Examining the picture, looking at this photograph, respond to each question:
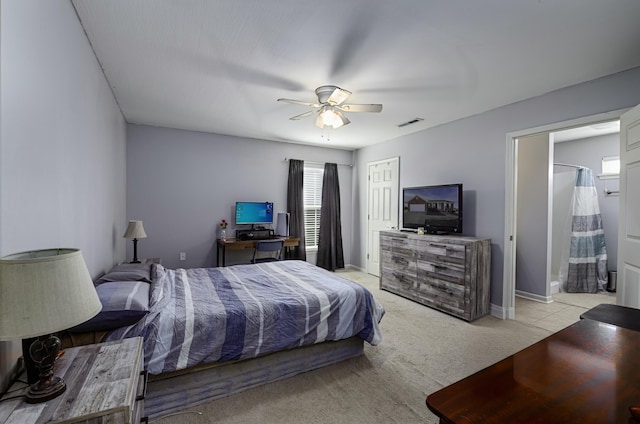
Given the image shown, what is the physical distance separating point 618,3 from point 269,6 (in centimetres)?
206

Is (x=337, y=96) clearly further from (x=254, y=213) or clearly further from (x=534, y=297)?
(x=534, y=297)

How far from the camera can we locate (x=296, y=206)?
212 inches

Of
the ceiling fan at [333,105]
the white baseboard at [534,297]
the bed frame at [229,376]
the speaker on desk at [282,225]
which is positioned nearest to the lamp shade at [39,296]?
the bed frame at [229,376]

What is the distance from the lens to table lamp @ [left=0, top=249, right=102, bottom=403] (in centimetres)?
79

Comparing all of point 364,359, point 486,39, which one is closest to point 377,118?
point 486,39

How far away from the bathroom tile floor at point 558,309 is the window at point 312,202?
3401 mm

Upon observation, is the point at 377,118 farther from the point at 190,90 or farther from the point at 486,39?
the point at 190,90

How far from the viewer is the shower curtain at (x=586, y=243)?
448cm

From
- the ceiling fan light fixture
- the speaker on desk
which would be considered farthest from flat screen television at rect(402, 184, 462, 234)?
the speaker on desk

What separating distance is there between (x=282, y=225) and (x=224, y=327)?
3209 millimetres

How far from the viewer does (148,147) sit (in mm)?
4316

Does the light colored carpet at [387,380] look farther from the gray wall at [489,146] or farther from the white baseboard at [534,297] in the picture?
the white baseboard at [534,297]

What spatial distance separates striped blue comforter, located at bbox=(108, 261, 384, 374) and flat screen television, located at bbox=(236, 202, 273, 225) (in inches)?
78.5

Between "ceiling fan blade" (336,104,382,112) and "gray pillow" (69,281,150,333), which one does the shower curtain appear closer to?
"ceiling fan blade" (336,104,382,112)
